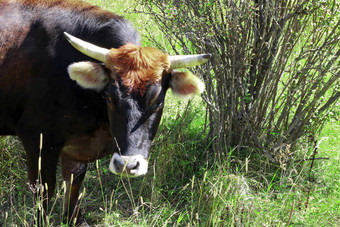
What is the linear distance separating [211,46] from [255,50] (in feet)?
1.53

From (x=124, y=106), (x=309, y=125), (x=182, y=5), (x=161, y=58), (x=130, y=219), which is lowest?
(x=130, y=219)

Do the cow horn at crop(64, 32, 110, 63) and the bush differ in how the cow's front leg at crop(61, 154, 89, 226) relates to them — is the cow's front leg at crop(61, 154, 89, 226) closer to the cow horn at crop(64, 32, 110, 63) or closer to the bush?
the cow horn at crop(64, 32, 110, 63)

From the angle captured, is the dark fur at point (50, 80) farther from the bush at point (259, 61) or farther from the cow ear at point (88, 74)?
the bush at point (259, 61)

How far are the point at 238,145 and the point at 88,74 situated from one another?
1.72 metres

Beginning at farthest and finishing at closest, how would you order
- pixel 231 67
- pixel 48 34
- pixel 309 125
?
pixel 309 125 < pixel 231 67 < pixel 48 34

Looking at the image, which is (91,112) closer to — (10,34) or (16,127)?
(16,127)

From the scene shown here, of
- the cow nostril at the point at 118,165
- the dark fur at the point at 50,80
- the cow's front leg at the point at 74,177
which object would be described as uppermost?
the dark fur at the point at 50,80

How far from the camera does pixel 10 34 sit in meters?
4.44

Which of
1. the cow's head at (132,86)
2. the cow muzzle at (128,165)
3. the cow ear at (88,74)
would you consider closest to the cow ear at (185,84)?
the cow's head at (132,86)

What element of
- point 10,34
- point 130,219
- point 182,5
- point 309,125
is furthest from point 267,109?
point 10,34

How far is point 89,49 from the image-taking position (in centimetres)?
404

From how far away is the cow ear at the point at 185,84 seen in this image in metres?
4.20

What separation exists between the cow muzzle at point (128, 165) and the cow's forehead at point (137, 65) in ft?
1.73

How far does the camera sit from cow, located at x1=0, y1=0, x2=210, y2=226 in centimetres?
397
